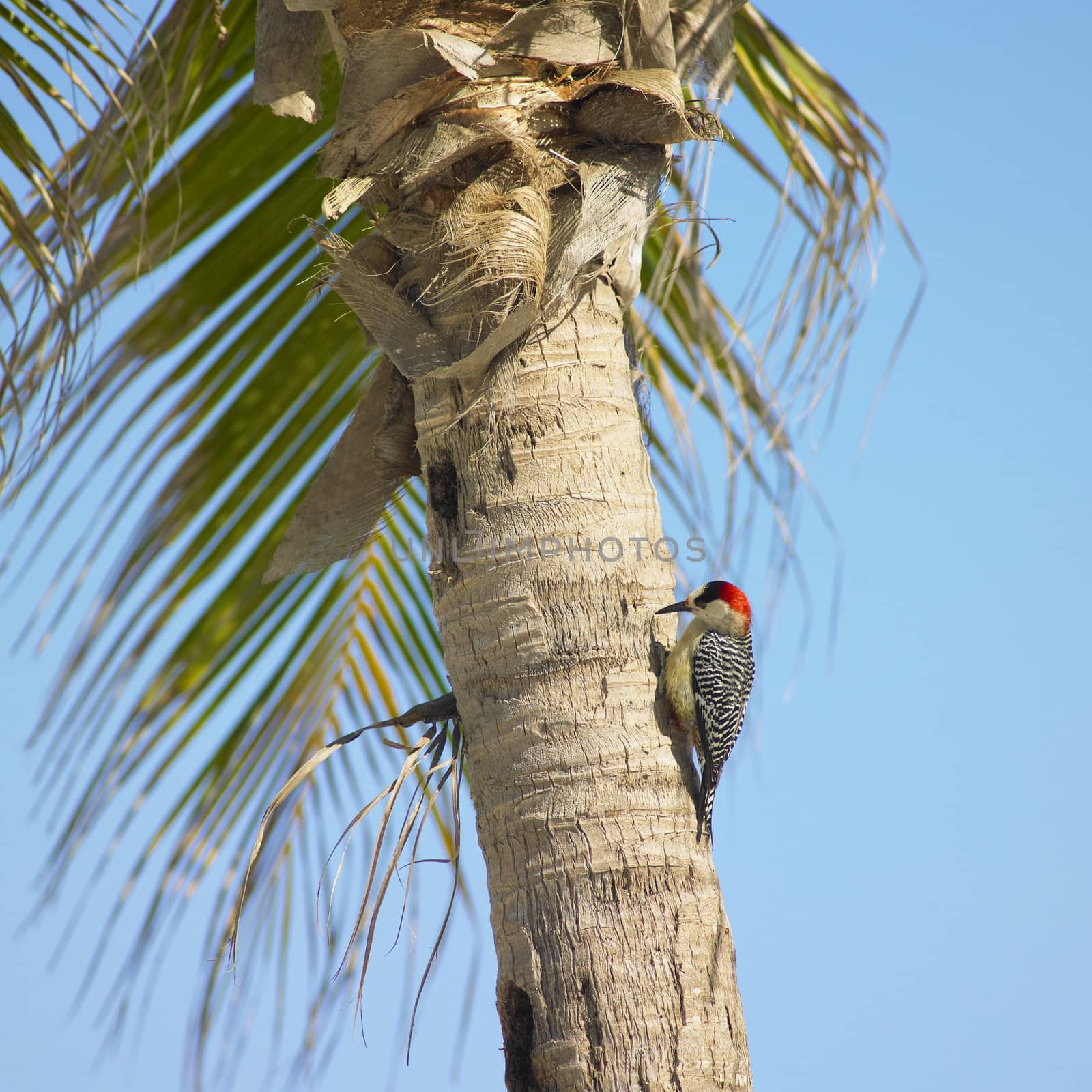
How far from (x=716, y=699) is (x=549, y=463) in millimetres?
707

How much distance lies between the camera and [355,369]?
3.08 m

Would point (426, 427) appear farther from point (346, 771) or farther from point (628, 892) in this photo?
point (346, 771)

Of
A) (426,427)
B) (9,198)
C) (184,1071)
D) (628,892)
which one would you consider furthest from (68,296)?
(184,1071)

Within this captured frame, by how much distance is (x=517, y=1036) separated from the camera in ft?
5.72

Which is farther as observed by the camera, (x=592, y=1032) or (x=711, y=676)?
(x=711, y=676)

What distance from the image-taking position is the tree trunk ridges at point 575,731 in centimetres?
166

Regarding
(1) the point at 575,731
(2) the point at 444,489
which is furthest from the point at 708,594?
(1) the point at 575,731

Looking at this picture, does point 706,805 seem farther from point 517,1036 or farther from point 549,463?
point 549,463

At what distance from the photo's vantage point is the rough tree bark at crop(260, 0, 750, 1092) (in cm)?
168

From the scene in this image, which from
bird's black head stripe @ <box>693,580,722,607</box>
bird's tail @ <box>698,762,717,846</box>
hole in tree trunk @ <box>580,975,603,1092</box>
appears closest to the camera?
hole in tree trunk @ <box>580,975,603,1092</box>

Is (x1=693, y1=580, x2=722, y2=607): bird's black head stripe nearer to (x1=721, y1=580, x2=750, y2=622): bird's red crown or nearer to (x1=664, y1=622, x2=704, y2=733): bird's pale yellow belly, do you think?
(x1=721, y1=580, x2=750, y2=622): bird's red crown

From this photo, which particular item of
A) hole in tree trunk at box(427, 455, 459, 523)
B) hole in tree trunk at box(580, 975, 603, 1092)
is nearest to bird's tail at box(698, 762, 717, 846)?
hole in tree trunk at box(580, 975, 603, 1092)

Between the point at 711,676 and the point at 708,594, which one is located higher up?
the point at 708,594

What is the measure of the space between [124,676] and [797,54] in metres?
2.30
